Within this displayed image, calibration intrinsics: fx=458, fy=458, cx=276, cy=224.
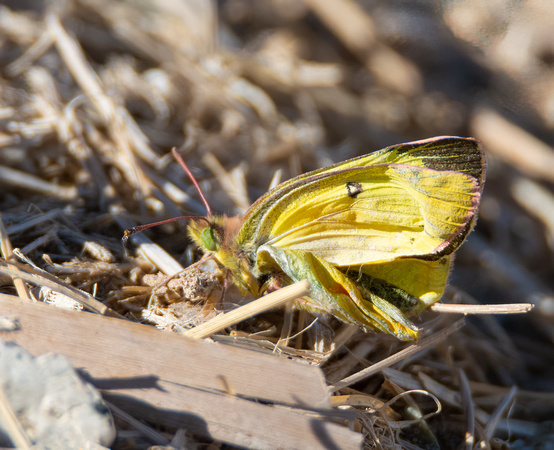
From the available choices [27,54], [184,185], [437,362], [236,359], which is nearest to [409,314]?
[437,362]

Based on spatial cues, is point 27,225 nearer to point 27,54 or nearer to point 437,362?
point 27,54

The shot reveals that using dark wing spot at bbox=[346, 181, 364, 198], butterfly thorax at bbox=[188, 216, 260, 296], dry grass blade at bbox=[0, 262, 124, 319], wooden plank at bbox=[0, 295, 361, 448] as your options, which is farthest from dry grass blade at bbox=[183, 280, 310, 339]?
dark wing spot at bbox=[346, 181, 364, 198]

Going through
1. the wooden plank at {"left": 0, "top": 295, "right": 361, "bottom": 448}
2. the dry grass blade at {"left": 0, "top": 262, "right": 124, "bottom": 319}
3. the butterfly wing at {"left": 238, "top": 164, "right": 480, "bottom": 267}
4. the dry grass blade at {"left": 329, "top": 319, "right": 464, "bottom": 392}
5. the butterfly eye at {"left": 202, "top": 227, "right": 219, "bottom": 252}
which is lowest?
the dry grass blade at {"left": 329, "top": 319, "right": 464, "bottom": 392}

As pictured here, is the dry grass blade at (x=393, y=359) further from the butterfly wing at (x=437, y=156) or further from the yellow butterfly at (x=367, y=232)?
the butterfly wing at (x=437, y=156)

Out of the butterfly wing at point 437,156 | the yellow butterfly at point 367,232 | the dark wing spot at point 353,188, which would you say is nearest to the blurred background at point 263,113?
the yellow butterfly at point 367,232

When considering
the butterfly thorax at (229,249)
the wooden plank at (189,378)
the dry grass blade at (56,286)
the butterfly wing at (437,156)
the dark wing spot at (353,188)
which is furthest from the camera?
the butterfly thorax at (229,249)

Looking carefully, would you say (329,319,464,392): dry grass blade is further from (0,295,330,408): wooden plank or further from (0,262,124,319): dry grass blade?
(0,262,124,319): dry grass blade

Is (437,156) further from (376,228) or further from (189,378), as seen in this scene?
(189,378)
